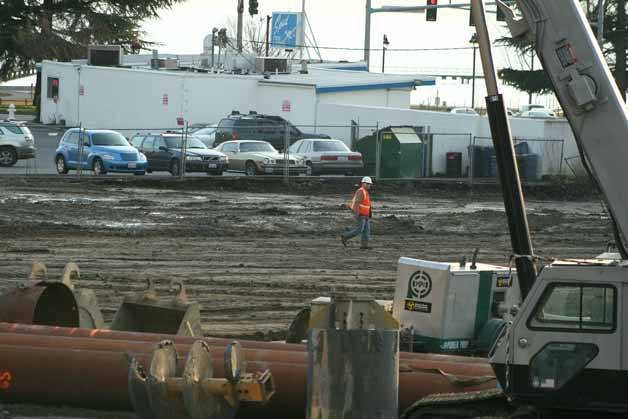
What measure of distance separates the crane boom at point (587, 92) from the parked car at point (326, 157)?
31.6m

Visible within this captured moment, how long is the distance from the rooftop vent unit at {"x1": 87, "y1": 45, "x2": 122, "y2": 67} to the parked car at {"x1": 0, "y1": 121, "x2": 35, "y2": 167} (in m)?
15.8

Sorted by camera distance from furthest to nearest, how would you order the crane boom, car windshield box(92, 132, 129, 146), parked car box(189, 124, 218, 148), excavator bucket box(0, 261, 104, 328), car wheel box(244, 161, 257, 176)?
parked car box(189, 124, 218, 148) < car wheel box(244, 161, 257, 176) < car windshield box(92, 132, 129, 146) < excavator bucket box(0, 261, 104, 328) < the crane boom

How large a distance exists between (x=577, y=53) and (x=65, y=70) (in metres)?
51.5

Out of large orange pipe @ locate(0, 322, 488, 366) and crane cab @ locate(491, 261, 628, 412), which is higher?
crane cab @ locate(491, 261, 628, 412)

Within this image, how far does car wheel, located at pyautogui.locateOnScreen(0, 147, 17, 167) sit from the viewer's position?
42.8 m

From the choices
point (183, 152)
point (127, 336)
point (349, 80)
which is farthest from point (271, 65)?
point (127, 336)

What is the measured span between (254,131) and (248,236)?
2069 cm

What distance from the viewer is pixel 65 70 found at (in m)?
58.5

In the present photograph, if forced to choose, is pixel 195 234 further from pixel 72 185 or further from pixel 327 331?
pixel 327 331

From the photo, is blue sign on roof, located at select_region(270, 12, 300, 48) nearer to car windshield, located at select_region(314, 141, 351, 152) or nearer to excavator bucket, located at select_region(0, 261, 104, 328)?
car windshield, located at select_region(314, 141, 351, 152)

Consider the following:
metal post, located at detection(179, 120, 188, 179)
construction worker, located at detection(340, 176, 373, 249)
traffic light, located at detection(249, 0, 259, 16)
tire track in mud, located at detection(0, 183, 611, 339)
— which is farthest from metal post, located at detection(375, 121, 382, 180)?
traffic light, located at detection(249, 0, 259, 16)

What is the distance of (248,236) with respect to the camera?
27.8 m

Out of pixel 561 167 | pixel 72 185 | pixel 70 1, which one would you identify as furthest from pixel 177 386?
pixel 70 1

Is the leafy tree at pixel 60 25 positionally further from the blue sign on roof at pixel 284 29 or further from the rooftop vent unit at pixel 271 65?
the blue sign on roof at pixel 284 29
